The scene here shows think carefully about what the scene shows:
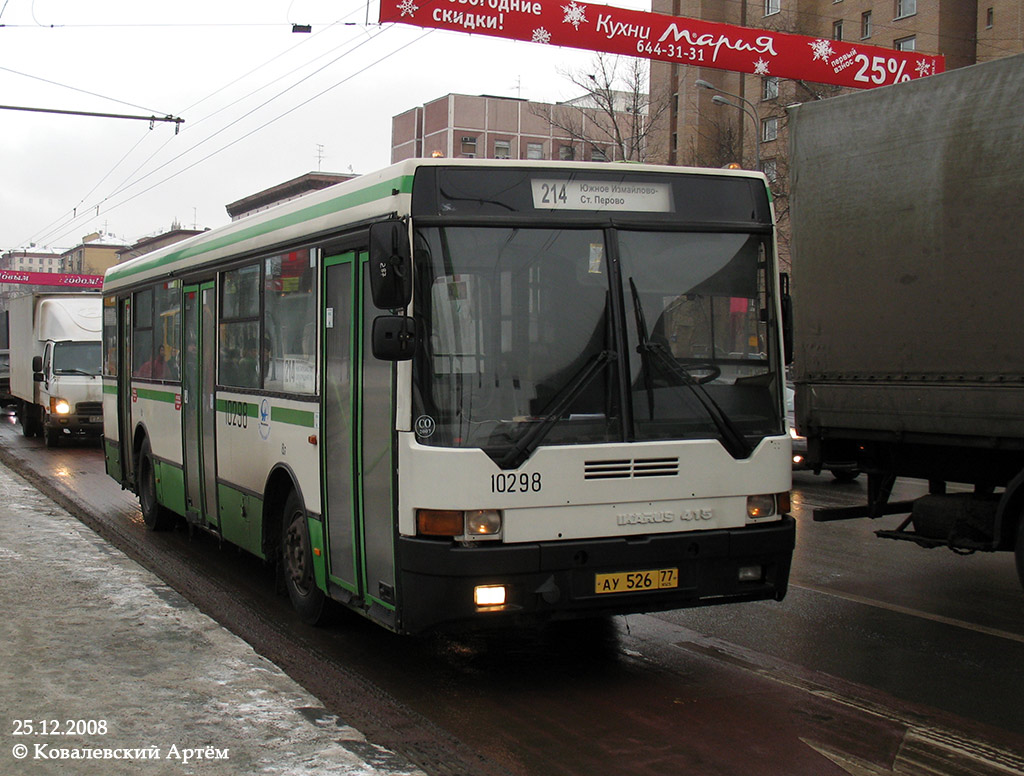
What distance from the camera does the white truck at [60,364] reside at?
24.2 metres

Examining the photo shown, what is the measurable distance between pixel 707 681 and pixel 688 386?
5.40 feet

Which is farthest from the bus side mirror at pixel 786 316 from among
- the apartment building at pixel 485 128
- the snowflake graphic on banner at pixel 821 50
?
the apartment building at pixel 485 128

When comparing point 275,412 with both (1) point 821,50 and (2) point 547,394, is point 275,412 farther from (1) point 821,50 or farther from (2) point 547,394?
(1) point 821,50

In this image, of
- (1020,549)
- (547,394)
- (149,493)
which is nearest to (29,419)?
(149,493)

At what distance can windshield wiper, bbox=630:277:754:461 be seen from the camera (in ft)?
20.9

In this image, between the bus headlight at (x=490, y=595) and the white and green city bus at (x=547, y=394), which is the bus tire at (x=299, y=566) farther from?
the bus headlight at (x=490, y=595)

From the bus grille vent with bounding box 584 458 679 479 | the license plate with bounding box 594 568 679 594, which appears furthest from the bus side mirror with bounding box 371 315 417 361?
the license plate with bounding box 594 568 679 594

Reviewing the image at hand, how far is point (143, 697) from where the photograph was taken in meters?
5.93

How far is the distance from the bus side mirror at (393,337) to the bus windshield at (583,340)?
0.15m

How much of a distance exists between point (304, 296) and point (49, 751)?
355 cm

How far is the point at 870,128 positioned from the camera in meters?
8.61

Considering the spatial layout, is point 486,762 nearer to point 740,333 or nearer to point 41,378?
point 740,333

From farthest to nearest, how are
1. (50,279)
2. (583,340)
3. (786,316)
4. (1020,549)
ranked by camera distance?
1. (50,279)
2. (1020,549)
3. (786,316)
4. (583,340)

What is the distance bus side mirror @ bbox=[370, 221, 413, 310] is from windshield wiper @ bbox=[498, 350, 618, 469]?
0.92 metres
